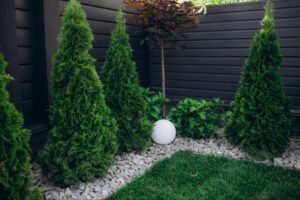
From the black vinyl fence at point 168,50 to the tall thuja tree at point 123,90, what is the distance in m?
0.76

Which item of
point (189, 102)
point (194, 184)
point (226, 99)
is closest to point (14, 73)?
point (194, 184)

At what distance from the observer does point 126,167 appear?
3916 millimetres

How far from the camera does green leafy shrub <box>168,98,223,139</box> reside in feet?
16.4

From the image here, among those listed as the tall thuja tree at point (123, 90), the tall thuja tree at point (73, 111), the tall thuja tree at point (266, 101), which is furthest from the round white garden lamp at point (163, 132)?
the tall thuja tree at point (73, 111)

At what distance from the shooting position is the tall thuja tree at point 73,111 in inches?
125

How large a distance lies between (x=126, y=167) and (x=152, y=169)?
336 mm

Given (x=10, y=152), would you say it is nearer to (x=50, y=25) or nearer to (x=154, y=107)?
(x=50, y=25)

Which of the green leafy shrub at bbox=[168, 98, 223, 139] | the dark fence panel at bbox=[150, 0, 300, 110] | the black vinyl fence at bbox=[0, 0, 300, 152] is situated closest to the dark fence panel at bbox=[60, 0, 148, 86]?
the black vinyl fence at bbox=[0, 0, 300, 152]

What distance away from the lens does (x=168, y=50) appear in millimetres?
6375

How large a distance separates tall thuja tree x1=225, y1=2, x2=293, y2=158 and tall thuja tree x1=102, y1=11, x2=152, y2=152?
4.91 ft

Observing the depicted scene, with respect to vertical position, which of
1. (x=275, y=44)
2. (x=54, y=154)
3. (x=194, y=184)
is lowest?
(x=194, y=184)

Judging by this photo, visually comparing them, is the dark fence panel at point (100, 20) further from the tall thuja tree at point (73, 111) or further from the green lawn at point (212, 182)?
the green lawn at point (212, 182)

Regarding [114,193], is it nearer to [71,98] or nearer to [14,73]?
[71,98]

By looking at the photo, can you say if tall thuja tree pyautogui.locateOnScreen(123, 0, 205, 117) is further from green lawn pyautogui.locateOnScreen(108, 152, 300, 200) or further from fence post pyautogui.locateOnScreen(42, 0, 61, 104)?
green lawn pyautogui.locateOnScreen(108, 152, 300, 200)
